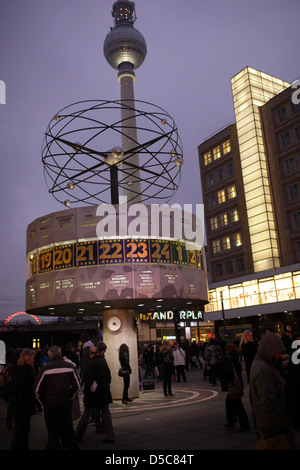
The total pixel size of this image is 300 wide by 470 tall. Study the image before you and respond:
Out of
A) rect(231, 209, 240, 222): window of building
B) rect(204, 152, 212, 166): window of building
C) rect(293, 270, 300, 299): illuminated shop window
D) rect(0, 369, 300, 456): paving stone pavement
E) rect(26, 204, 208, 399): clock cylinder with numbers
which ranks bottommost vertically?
rect(0, 369, 300, 456): paving stone pavement

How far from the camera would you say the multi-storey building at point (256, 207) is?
49.2 m

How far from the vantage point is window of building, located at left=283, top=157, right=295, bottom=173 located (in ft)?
164

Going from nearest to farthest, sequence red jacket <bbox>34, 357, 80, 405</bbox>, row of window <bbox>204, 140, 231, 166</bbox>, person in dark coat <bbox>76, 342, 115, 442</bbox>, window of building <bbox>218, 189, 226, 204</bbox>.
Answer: red jacket <bbox>34, 357, 80, 405</bbox> → person in dark coat <bbox>76, 342, 115, 442</bbox> → window of building <bbox>218, 189, 226, 204</bbox> → row of window <bbox>204, 140, 231, 166</bbox>

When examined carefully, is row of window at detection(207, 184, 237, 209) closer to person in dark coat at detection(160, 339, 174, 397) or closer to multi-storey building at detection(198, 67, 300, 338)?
multi-storey building at detection(198, 67, 300, 338)

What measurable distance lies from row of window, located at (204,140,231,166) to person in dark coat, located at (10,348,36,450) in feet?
179

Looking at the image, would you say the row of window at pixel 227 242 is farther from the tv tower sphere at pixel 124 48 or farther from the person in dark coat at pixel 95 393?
the tv tower sphere at pixel 124 48

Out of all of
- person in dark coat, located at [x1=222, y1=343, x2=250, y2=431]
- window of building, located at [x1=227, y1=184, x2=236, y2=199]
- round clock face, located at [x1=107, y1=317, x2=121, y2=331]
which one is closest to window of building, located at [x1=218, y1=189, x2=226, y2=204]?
window of building, located at [x1=227, y1=184, x2=236, y2=199]

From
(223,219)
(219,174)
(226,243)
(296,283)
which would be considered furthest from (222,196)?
(296,283)

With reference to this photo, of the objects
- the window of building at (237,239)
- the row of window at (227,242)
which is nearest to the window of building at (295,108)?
the row of window at (227,242)

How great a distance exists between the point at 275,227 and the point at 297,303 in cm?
1029

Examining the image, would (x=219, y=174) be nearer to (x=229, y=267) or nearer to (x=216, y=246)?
(x=216, y=246)

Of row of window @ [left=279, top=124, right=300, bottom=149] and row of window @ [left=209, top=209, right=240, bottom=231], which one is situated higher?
row of window @ [left=279, top=124, right=300, bottom=149]

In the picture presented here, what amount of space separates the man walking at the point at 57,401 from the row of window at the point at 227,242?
1962 inches

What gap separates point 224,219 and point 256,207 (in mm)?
6590
